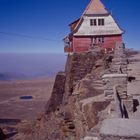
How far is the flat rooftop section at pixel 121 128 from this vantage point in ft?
11.4

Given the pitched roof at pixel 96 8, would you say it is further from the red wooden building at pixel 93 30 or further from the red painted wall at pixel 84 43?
the red painted wall at pixel 84 43

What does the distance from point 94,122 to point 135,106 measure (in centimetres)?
158

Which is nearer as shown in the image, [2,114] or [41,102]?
[2,114]

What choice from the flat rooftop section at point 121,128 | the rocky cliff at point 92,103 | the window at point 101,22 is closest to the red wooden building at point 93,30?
the window at point 101,22

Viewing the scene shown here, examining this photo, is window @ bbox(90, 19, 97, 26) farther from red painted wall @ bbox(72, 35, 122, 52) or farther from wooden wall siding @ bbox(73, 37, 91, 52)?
wooden wall siding @ bbox(73, 37, 91, 52)

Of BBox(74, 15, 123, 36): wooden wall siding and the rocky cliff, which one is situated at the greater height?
BBox(74, 15, 123, 36): wooden wall siding

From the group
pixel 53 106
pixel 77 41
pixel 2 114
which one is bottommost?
pixel 2 114

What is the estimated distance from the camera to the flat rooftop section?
347 cm

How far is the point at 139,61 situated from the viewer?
25016 millimetres

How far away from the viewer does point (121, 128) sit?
3.65 meters

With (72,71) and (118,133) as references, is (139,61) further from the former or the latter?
(118,133)

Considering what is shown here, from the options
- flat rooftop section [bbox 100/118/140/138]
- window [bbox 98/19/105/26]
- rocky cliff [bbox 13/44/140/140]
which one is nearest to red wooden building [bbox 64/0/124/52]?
window [bbox 98/19/105/26]

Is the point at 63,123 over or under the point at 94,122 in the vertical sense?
under

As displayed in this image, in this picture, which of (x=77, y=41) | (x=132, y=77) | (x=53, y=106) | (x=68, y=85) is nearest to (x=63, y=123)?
(x=132, y=77)
